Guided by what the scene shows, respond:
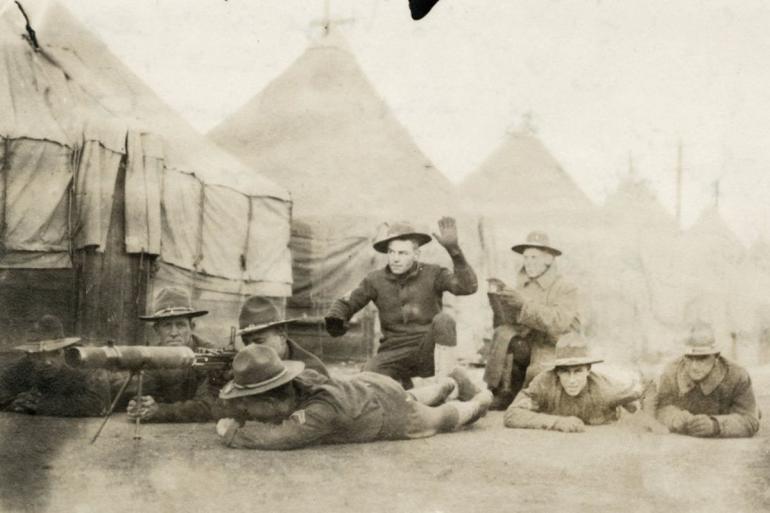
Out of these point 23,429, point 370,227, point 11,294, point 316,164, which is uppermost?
point 316,164

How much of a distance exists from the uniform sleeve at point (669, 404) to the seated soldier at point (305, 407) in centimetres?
82

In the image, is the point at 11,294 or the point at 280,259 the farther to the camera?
the point at 280,259

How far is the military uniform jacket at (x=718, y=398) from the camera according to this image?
3484 millimetres

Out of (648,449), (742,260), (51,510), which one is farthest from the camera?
(742,260)

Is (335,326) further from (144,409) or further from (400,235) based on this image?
(144,409)

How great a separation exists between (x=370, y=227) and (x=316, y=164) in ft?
1.04

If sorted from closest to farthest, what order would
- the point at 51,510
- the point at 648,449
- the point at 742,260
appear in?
1. the point at 51,510
2. the point at 648,449
3. the point at 742,260

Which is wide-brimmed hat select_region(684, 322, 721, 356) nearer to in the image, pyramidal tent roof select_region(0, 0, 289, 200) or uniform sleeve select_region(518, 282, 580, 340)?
uniform sleeve select_region(518, 282, 580, 340)

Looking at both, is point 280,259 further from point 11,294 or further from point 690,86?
point 690,86

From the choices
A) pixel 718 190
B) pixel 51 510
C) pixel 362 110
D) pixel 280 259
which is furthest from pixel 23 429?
pixel 718 190

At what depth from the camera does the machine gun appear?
11.3 ft

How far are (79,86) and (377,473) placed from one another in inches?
70.5

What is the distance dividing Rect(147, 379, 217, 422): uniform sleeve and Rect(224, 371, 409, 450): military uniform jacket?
0.18 m

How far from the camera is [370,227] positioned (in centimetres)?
378
